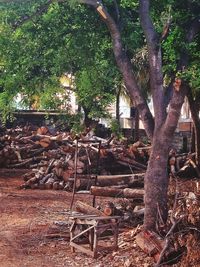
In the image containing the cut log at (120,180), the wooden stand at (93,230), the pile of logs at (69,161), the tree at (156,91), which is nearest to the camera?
the tree at (156,91)

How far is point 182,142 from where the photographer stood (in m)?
21.8

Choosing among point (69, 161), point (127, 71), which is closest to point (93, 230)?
point (127, 71)

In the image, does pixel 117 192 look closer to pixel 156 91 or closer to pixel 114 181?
pixel 114 181

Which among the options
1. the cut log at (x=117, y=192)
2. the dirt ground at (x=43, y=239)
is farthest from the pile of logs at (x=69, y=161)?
the cut log at (x=117, y=192)

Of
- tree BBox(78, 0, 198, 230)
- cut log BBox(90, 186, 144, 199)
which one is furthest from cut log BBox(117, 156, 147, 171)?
tree BBox(78, 0, 198, 230)

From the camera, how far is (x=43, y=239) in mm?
9047

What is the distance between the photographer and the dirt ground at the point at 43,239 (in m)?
7.73

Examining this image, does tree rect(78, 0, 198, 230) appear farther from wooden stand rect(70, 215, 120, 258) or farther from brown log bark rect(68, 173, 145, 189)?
brown log bark rect(68, 173, 145, 189)

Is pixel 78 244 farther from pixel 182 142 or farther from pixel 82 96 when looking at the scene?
pixel 182 142

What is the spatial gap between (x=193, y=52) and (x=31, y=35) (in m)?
3.53

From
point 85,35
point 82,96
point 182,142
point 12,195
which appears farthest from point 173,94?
point 182,142

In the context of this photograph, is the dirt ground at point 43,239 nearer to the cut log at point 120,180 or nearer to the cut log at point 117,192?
the cut log at point 120,180

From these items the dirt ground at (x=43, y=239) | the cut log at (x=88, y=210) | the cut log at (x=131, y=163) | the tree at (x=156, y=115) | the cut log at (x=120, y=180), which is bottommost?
the dirt ground at (x=43, y=239)

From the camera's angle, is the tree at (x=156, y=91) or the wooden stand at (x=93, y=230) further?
the wooden stand at (x=93, y=230)
